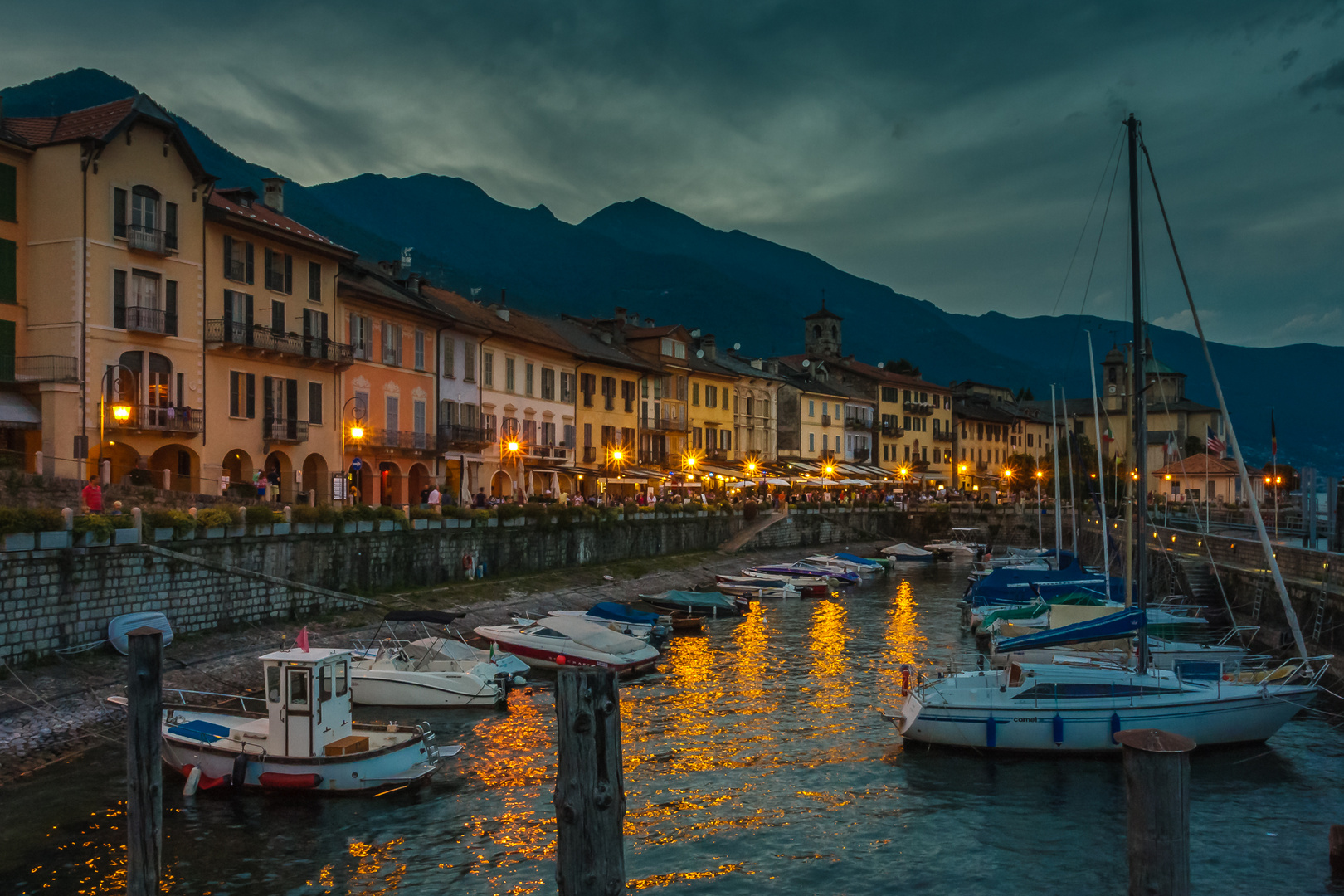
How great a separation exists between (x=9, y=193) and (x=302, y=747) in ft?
93.3

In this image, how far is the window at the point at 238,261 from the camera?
4219 centimetres

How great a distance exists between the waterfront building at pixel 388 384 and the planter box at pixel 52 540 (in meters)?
22.9

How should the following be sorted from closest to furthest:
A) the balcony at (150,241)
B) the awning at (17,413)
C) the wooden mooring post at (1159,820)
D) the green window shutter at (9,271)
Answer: the wooden mooring post at (1159,820) → the awning at (17,413) → the green window shutter at (9,271) → the balcony at (150,241)

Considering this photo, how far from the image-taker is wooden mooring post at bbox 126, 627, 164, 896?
11.4 m

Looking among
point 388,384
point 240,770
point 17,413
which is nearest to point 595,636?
point 240,770

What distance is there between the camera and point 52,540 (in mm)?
23812

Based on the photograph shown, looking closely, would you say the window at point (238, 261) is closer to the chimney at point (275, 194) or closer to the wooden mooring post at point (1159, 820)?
the chimney at point (275, 194)

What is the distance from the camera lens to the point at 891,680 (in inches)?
1181

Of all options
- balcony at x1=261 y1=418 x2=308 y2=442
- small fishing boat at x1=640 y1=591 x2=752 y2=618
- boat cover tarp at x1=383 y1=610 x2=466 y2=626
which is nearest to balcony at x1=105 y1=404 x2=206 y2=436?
Answer: balcony at x1=261 y1=418 x2=308 y2=442

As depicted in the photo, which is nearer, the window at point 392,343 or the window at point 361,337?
the window at point 361,337

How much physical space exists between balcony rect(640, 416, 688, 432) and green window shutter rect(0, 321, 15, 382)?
4648 cm

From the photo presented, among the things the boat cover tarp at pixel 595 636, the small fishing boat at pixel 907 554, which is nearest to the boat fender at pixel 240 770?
the boat cover tarp at pixel 595 636

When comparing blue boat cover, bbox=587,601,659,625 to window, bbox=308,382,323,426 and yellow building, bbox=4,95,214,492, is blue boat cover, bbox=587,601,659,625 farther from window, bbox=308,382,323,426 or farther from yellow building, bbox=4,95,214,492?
window, bbox=308,382,323,426

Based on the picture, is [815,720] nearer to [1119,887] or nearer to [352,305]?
[1119,887]
